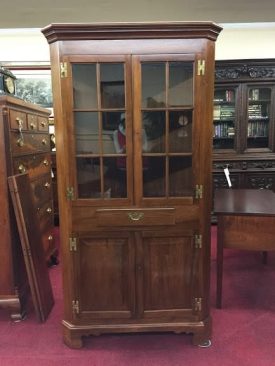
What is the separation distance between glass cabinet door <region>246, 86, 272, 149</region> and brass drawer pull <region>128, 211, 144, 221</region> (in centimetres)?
305

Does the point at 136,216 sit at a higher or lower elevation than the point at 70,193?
lower

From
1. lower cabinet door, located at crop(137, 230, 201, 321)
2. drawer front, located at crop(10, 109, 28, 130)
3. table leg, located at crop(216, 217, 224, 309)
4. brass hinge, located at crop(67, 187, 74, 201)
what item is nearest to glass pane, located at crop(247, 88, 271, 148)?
table leg, located at crop(216, 217, 224, 309)

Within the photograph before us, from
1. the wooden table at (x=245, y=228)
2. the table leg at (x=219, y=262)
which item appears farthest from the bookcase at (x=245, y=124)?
the table leg at (x=219, y=262)

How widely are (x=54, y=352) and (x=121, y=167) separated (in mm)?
1232

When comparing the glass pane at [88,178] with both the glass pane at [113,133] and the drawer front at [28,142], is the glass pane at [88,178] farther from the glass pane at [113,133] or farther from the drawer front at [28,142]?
the drawer front at [28,142]

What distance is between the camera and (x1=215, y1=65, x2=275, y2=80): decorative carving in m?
4.19

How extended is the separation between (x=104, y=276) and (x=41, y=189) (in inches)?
55.7

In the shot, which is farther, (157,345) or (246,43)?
(246,43)

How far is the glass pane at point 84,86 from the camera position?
5.87 ft

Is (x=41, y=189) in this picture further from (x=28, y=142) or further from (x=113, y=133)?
(x=113, y=133)

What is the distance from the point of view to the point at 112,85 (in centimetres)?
182

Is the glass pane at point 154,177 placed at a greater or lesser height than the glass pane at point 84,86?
lesser

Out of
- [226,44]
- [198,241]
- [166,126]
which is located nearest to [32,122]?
[166,126]

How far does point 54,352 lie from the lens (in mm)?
1999
